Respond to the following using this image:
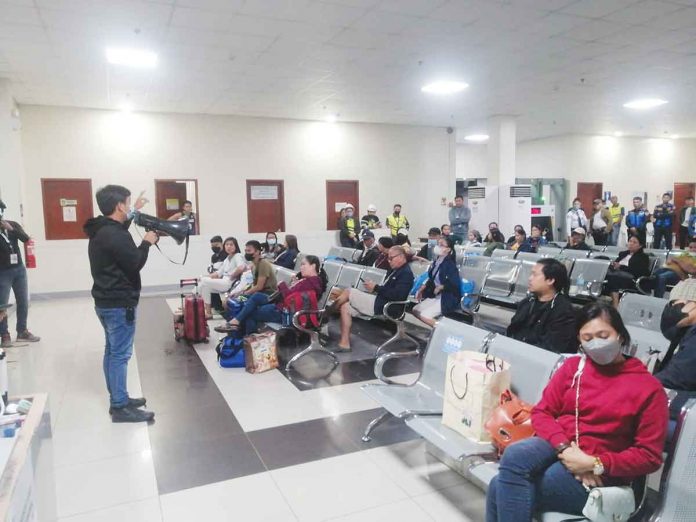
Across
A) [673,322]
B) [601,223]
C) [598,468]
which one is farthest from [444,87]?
[598,468]

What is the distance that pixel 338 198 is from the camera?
38.3 feet

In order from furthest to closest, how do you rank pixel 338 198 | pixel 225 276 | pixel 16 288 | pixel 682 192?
1. pixel 682 192
2. pixel 338 198
3. pixel 225 276
4. pixel 16 288

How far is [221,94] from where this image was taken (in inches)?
343

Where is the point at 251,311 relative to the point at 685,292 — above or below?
below

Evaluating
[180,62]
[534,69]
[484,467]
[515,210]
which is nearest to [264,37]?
[180,62]

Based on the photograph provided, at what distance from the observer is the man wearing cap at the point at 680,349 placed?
222cm

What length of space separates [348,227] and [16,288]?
6.40 meters

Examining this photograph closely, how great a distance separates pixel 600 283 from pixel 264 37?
4.86 m

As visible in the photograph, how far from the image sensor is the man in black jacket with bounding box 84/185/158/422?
3340 mm

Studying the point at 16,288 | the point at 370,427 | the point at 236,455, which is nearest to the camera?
the point at 236,455

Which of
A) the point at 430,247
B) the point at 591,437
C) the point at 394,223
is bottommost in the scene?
the point at 591,437

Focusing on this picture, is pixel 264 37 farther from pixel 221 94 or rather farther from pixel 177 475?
pixel 177 475

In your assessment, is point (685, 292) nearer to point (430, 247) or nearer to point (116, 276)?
point (116, 276)

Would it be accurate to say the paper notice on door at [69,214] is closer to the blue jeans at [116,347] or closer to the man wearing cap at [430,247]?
the man wearing cap at [430,247]
